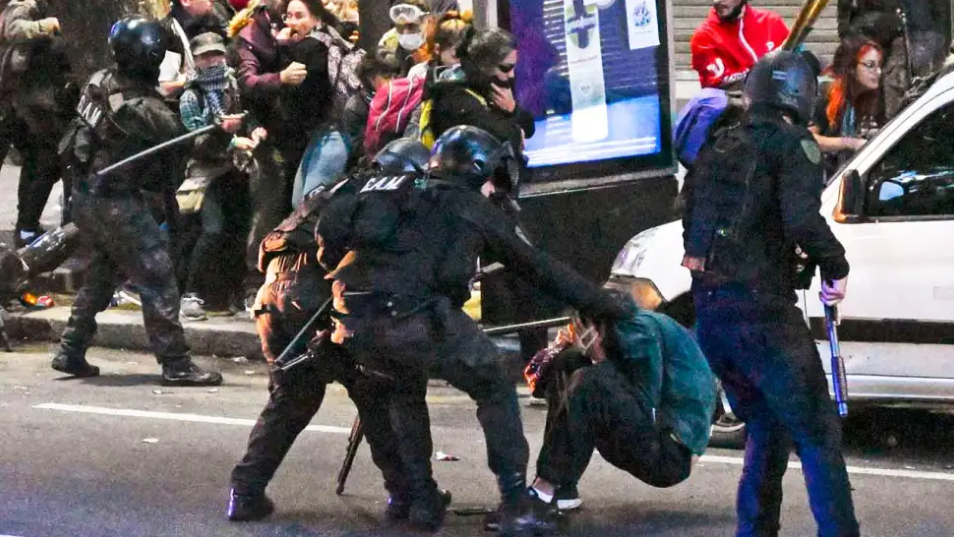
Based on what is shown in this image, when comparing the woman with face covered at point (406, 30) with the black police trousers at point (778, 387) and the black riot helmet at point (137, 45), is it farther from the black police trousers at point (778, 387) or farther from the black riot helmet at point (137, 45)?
the black police trousers at point (778, 387)

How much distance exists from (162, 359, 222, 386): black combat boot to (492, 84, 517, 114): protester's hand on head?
7.68ft

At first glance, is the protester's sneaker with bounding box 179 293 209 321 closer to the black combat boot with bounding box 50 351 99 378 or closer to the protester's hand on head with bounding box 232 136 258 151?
the black combat boot with bounding box 50 351 99 378

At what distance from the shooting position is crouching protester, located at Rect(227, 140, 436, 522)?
20.6 ft

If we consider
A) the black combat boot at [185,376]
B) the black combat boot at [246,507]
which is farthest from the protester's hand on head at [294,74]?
the black combat boot at [246,507]

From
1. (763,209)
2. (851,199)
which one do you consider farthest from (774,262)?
(851,199)

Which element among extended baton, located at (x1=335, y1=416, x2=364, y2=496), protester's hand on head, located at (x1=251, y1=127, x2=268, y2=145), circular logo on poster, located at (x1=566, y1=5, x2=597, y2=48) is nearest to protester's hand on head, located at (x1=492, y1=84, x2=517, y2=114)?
circular logo on poster, located at (x1=566, y1=5, x2=597, y2=48)

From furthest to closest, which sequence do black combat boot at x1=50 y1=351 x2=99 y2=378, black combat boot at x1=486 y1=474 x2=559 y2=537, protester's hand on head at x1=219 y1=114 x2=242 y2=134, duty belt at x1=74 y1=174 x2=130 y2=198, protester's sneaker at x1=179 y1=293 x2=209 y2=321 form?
protester's sneaker at x1=179 y1=293 x2=209 y2=321, black combat boot at x1=50 y1=351 x2=99 y2=378, protester's hand on head at x1=219 y1=114 x2=242 y2=134, duty belt at x1=74 y1=174 x2=130 y2=198, black combat boot at x1=486 y1=474 x2=559 y2=537

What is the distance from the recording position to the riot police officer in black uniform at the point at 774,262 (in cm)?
550

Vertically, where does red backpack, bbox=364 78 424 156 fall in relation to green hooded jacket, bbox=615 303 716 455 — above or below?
above

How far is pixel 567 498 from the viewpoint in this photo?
21.3 feet

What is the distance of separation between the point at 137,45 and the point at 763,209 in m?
4.46

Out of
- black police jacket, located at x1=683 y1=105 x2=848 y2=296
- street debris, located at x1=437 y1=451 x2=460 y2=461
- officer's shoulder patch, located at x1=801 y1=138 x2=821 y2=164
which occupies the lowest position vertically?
street debris, located at x1=437 y1=451 x2=460 y2=461

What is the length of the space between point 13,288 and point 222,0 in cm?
283

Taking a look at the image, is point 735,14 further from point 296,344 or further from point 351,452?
point 296,344
